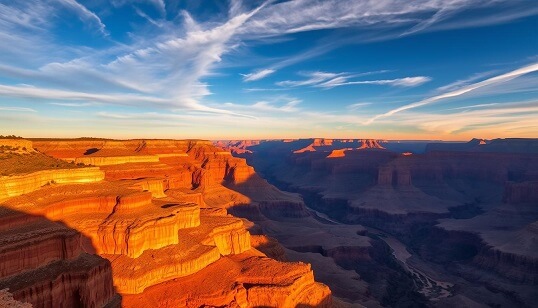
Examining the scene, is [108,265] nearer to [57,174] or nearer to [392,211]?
[57,174]

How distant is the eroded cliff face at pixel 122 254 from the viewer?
86.9 feet

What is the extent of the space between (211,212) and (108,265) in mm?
35288

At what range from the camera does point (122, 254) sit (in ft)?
133

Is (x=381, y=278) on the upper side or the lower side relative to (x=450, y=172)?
lower

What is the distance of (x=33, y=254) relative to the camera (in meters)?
26.3

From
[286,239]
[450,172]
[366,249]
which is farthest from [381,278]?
[450,172]

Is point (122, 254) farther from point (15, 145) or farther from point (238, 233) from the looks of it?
point (15, 145)

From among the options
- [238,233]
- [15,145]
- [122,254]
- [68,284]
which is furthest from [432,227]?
[68,284]

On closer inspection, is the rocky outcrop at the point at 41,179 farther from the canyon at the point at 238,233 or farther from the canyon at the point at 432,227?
the canyon at the point at 432,227

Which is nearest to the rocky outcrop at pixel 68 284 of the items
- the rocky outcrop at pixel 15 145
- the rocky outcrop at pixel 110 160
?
the rocky outcrop at pixel 15 145

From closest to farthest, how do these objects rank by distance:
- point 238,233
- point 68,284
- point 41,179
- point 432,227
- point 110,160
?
point 68,284
point 41,179
point 238,233
point 110,160
point 432,227

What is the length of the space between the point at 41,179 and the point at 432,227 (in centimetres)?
11153

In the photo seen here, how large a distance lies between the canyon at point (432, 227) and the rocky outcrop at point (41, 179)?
137ft

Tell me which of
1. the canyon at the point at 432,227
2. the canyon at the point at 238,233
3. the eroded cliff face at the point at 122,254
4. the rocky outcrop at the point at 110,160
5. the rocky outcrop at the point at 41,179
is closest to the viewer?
the eroded cliff face at the point at 122,254
